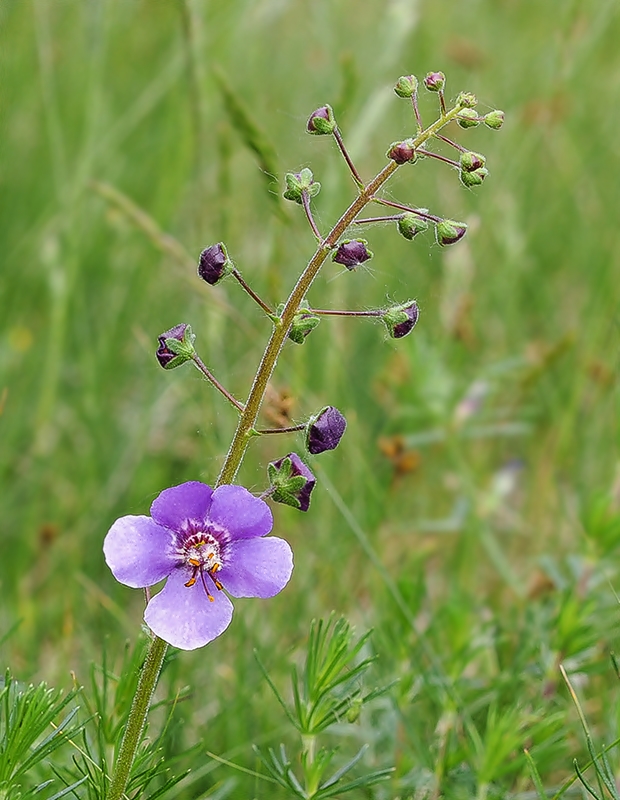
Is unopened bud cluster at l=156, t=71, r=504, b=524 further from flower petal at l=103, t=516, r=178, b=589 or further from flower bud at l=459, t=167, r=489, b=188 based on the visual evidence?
flower petal at l=103, t=516, r=178, b=589

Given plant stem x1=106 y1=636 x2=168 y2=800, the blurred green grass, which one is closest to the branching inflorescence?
plant stem x1=106 y1=636 x2=168 y2=800

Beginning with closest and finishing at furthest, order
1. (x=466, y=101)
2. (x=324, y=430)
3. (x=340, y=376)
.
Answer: (x=324, y=430)
(x=466, y=101)
(x=340, y=376)

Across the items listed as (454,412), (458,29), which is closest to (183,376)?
(454,412)

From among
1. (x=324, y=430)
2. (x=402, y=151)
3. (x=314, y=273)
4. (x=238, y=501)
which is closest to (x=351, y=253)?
(x=314, y=273)

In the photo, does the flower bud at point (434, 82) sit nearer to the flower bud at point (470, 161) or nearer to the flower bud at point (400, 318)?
the flower bud at point (470, 161)

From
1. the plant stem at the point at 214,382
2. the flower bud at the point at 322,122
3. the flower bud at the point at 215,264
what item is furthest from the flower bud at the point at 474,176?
the plant stem at the point at 214,382

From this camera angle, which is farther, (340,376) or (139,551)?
(340,376)

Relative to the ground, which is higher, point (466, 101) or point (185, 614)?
point (466, 101)

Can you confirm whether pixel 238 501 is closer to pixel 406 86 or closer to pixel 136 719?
pixel 136 719
